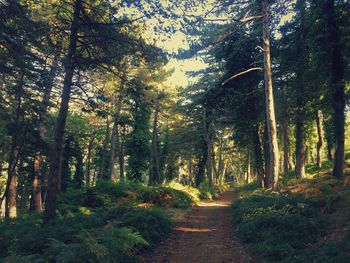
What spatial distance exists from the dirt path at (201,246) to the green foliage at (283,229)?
515 millimetres

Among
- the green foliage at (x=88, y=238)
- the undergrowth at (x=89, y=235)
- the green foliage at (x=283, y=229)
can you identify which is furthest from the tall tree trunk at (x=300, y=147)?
the green foliage at (x=88, y=238)

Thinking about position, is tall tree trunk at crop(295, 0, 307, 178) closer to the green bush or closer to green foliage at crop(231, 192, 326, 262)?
green foliage at crop(231, 192, 326, 262)

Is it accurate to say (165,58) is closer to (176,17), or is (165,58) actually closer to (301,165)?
(176,17)

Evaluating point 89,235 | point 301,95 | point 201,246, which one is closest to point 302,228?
point 201,246

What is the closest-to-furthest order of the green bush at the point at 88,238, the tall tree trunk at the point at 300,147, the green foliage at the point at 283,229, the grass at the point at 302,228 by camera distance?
the green bush at the point at 88,238 → the grass at the point at 302,228 → the green foliage at the point at 283,229 → the tall tree trunk at the point at 300,147

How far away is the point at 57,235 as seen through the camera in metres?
7.04

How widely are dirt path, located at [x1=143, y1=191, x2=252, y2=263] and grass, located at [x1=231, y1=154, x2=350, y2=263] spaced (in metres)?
0.48

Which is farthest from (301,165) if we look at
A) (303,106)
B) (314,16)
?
(314,16)

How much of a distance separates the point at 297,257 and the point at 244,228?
3.18 m

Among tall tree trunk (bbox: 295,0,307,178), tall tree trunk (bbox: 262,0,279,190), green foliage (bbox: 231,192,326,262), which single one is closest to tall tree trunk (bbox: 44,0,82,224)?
green foliage (bbox: 231,192,326,262)

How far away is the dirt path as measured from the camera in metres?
6.98

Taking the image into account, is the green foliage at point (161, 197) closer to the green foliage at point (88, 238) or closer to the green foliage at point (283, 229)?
the green foliage at point (88, 238)

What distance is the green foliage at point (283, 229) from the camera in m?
6.46

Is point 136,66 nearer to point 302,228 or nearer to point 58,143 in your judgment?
point 58,143
